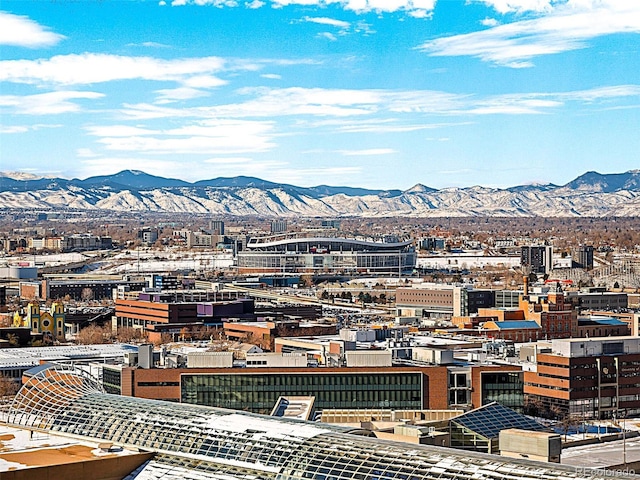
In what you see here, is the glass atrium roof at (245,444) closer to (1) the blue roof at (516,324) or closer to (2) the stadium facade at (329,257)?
(1) the blue roof at (516,324)

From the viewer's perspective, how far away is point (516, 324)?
73.7 m

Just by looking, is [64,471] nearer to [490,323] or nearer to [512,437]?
[512,437]

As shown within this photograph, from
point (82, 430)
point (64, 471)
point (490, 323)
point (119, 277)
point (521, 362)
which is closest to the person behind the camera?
point (64, 471)

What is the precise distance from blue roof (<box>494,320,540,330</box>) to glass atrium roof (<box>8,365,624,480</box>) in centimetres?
4123

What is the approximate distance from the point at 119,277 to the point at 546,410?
302 feet

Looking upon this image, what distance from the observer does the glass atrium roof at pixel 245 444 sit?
24.9 m

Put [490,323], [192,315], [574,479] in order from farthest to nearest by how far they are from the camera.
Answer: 1. [192,315]
2. [490,323]
3. [574,479]

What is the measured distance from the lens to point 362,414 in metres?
41.0

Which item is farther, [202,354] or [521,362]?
[521,362]

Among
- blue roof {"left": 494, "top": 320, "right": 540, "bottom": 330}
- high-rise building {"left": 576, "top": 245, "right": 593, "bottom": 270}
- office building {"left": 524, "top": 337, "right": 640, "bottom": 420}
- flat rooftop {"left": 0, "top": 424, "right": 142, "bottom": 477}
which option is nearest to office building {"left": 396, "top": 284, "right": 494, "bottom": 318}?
blue roof {"left": 494, "top": 320, "right": 540, "bottom": 330}

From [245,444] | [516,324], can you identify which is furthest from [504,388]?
[516,324]

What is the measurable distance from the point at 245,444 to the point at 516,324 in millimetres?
47113

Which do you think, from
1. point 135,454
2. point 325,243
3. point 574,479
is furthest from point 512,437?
point 325,243

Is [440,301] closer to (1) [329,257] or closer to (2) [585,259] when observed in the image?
(2) [585,259]
